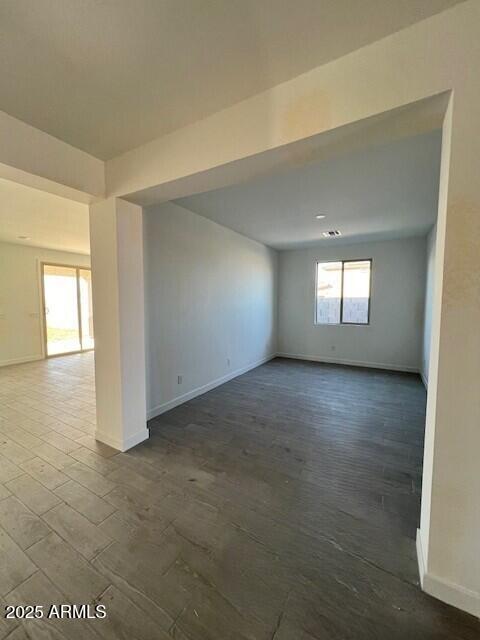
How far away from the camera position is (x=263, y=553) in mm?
1483

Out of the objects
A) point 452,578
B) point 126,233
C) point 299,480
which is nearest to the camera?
point 452,578

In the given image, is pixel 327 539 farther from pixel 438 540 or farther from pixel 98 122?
pixel 98 122

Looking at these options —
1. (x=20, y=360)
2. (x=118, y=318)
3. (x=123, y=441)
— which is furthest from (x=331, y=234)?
(x=20, y=360)

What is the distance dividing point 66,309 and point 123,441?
19.1 feet

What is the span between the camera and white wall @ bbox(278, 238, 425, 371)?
525cm

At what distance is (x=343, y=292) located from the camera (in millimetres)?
6059

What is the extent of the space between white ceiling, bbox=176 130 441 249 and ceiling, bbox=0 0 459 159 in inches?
43.7

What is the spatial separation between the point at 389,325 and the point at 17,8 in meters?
6.16

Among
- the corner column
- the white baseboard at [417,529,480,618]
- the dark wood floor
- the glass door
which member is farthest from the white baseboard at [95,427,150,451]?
the glass door

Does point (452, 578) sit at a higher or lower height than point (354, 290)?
lower

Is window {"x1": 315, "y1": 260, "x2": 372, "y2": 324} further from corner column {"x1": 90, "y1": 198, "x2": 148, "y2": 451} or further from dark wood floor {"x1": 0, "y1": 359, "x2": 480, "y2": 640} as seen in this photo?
corner column {"x1": 90, "y1": 198, "x2": 148, "y2": 451}

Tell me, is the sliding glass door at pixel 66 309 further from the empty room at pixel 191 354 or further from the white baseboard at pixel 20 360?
the empty room at pixel 191 354

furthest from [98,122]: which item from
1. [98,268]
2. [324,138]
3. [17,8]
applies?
[324,138]

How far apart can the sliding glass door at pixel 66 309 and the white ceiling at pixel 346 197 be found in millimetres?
4771
